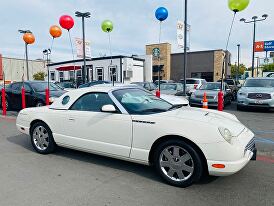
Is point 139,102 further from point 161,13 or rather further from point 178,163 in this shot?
point 161,13

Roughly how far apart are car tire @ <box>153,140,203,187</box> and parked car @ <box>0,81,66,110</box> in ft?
22.8

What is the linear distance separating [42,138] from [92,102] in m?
1.46

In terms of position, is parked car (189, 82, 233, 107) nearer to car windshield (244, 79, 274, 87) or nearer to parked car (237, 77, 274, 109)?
parked car (237, 77, 274, 109)

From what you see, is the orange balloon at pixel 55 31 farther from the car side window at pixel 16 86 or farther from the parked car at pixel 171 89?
A: the parked car at pixel 171 89

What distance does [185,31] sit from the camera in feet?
34.5

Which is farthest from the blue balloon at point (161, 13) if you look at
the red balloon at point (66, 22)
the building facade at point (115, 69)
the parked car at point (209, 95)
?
the building facade at point (115, 69)

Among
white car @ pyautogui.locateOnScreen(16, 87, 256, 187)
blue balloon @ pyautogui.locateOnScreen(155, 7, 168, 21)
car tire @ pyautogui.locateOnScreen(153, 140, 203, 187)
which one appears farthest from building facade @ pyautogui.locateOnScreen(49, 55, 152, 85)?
car tire @ pyautogui.locateOnScreen(153, 140, 203, 187)

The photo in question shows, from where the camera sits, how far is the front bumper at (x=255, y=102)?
10164 millimetres

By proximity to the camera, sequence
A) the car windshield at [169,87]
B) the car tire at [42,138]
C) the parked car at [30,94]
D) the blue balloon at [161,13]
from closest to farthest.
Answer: the car tire at [42,138], the parked car at [30,94], the blue balloon at [161,13], the car windshield at [169,87]

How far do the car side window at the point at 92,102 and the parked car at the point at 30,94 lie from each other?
17.5 feet

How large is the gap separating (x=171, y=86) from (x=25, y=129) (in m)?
10.4

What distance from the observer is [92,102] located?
Result: 14.0 ft

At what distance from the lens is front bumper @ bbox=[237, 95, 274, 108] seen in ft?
33.3

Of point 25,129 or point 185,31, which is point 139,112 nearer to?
point 25,129
